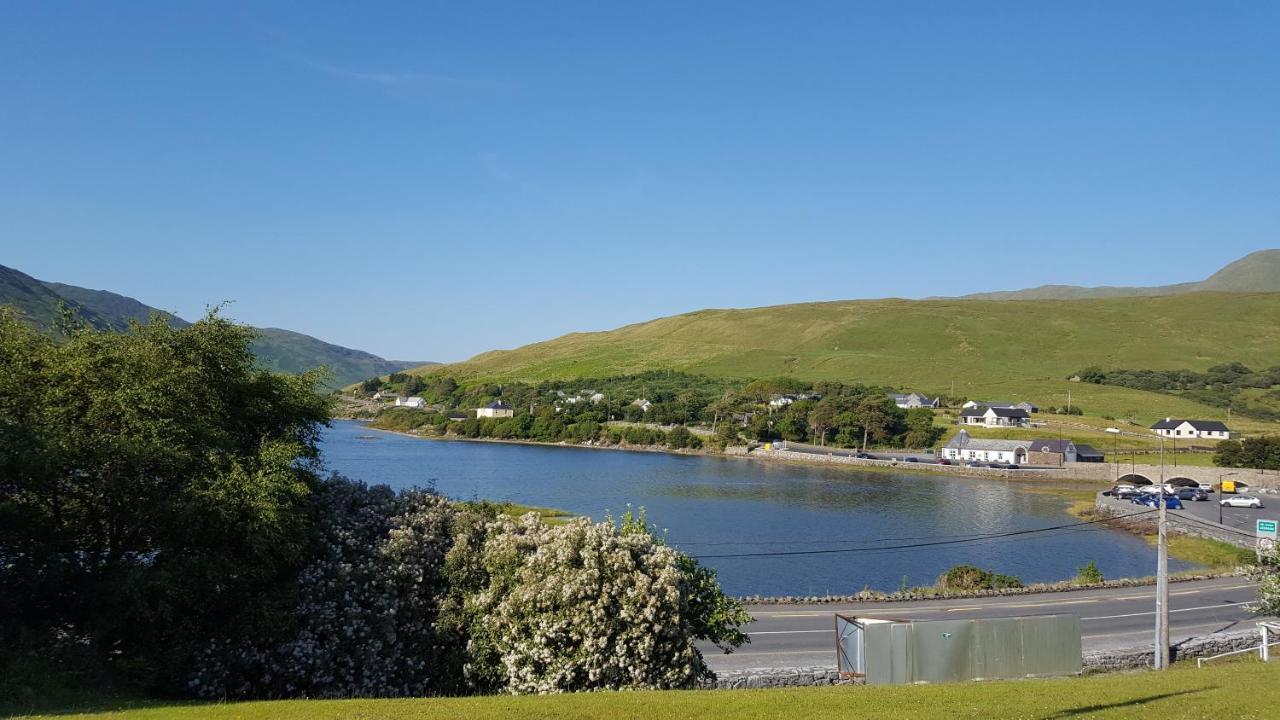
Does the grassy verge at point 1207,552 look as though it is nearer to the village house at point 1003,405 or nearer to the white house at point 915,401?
the village house at point 1003,405

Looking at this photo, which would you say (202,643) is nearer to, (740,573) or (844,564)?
(740,573)

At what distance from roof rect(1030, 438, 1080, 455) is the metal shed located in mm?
102821

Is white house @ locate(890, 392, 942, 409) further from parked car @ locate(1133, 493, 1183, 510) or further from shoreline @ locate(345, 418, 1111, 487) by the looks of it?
parked car @ locate(1133, 493, 1183, 510)

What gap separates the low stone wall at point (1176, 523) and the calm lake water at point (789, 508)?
3.55 metres

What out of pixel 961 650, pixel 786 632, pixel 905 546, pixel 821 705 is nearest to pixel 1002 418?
pixel 905 546

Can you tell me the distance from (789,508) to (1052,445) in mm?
57410

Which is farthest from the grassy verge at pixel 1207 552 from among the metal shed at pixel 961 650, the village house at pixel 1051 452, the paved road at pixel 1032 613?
the village house at pixel 1051 452

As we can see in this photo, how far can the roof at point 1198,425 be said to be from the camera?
13012 cm

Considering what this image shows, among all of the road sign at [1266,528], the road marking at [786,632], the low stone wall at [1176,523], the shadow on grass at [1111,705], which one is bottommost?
the road marking at [786,632]

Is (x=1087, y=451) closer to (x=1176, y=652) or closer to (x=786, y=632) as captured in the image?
(x=1176, y=652)

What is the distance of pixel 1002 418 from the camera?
142 m

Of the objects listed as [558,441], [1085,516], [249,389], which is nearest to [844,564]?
[1085,516]

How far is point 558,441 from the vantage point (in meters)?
156

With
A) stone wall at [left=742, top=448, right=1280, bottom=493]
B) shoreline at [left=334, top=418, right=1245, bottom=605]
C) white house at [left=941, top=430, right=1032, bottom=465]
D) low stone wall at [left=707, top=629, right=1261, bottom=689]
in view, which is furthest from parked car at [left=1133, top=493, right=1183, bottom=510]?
low stone wall at [left=707, top=629, right=1261, bottom=689]
